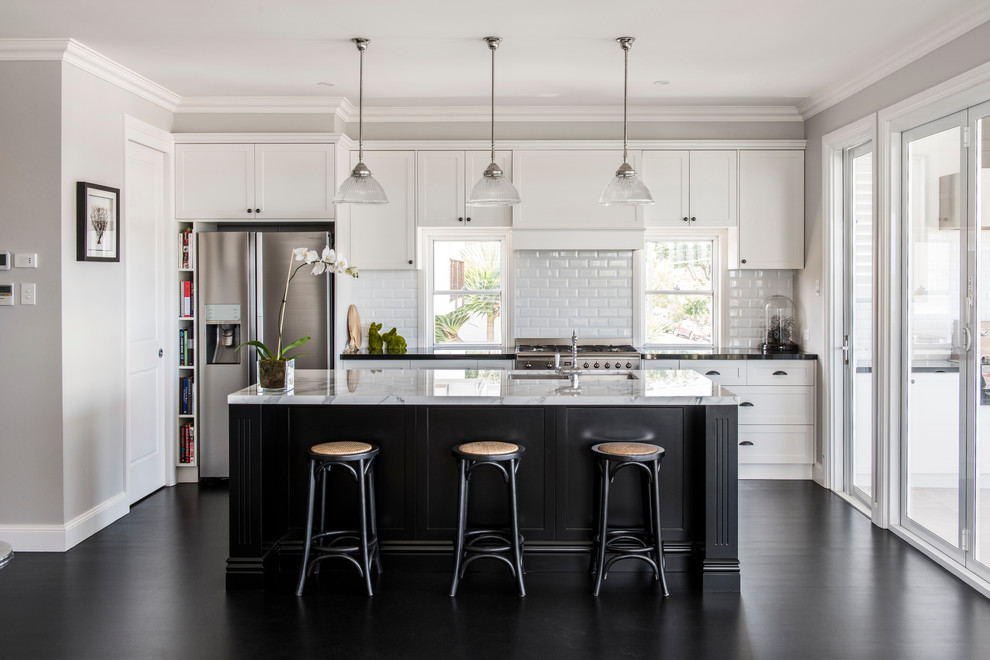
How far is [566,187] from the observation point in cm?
588

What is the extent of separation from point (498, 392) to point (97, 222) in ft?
8.63

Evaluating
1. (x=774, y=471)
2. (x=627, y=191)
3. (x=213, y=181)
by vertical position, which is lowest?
(x=774, y=471)

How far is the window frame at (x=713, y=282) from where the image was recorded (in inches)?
243

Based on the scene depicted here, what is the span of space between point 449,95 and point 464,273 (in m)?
1.47

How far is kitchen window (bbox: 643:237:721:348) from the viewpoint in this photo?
248 inches

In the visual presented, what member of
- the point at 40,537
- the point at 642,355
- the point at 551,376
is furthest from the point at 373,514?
the point at 642,355

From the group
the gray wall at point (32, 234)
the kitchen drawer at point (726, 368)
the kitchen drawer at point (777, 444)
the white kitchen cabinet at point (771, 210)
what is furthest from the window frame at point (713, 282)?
the gray wall at point (32, 234)

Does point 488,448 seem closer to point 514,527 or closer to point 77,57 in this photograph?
point 514,527

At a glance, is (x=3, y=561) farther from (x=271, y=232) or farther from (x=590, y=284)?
(x=590, y=284)

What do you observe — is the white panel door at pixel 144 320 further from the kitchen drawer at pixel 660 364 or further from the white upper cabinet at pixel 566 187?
the kitchen drawer at pixel 660 364

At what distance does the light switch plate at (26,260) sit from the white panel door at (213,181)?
4.82 ft

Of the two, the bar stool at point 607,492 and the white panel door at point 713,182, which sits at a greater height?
the white panel door at point 713,182

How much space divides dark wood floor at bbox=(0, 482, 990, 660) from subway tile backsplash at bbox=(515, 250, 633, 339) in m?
2.43

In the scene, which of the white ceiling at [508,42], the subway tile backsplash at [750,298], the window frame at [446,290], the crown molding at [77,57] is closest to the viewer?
the white ceiling at [508,42]
